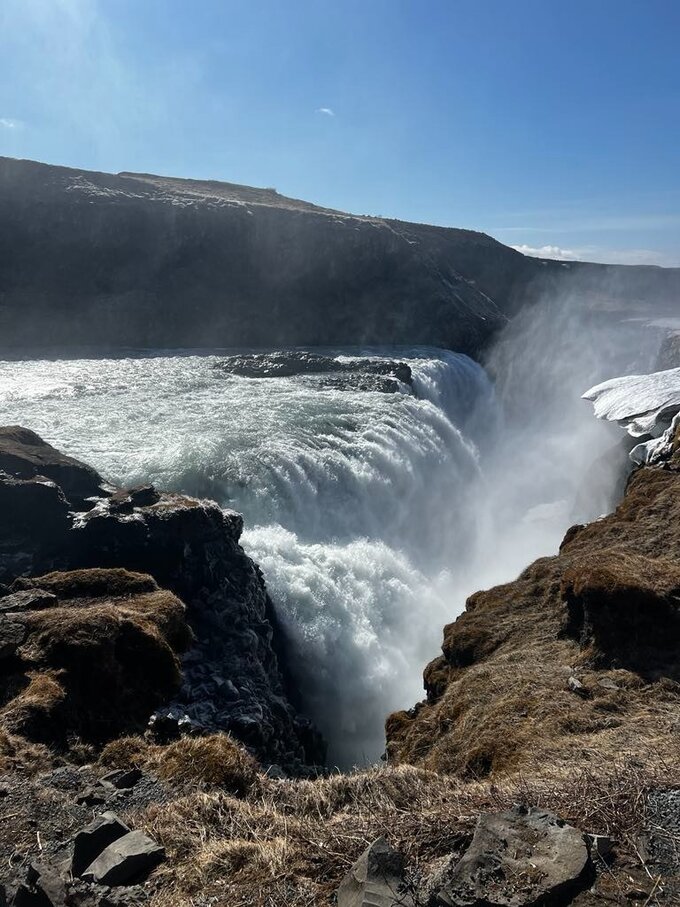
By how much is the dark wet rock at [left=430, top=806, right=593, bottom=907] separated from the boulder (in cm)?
227

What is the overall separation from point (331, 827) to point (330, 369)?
3690cm

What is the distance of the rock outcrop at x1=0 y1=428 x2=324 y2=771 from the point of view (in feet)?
26.5

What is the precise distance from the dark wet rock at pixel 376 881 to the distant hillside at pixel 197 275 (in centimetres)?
4876

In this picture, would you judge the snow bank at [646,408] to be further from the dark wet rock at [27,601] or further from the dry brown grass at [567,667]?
the dark wet rock at [27,601]

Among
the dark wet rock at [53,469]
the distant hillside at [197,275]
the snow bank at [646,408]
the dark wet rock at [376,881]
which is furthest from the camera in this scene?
the distant hillside at [197,275]

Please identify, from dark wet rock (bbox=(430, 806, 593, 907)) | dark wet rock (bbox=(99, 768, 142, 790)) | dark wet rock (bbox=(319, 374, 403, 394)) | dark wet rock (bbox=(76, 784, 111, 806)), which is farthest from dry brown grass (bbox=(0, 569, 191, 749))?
dark wet rock (bbox=(319, 374, 403, 394))

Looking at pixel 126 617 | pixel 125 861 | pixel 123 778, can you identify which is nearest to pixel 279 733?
pixel 126 617

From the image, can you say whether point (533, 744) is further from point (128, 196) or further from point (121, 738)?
point (128, 196)

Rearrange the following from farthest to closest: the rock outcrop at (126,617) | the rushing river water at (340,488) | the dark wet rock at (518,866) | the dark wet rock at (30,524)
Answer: the rushing river water at (340,488)
the dark wet rock at (30,524)
the rock outcrop at (126,617)
the dark wet rock at (518,866)

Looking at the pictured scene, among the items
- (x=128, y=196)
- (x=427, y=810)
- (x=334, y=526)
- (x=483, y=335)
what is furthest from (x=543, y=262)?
(x=427, y=810)

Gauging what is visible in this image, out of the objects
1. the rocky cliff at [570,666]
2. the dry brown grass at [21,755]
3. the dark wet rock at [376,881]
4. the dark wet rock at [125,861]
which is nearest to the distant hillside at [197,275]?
the rocky cliff at [570,666]

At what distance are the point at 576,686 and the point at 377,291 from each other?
5357cm

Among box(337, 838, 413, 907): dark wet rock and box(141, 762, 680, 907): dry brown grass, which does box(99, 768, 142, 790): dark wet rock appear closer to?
box(141, 762, 680, 907): dry brown grass

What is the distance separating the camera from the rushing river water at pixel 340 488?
16984mm
